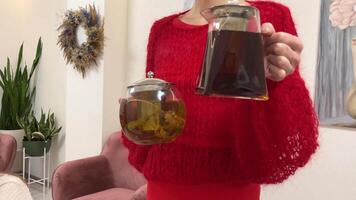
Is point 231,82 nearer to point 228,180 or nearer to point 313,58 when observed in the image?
point 228,180

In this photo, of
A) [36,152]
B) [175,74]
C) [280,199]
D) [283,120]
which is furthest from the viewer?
[36,152]

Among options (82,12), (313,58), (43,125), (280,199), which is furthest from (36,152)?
(313,58)

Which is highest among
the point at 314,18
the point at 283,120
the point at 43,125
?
the point at 314,18

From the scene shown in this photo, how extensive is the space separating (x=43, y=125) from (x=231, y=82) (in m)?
3.20

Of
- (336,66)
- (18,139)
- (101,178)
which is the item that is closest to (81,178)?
(101,178)

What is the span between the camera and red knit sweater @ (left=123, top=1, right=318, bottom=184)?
0.69 meters

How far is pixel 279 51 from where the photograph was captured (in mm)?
598

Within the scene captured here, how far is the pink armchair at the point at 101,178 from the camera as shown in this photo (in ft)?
7.84

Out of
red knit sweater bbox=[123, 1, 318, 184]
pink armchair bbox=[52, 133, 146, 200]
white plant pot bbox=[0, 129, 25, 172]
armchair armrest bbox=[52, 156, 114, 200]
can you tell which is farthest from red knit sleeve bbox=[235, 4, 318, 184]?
white plant pot bbox=[0, 129, 25, 172]

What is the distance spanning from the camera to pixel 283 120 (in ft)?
2.24

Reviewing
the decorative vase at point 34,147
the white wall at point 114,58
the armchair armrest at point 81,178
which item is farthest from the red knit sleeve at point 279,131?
the decorative vase at point 34,147

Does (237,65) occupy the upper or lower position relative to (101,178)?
upper

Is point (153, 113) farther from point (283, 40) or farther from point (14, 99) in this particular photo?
point (14, 99)

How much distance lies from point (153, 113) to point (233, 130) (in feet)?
0.55
